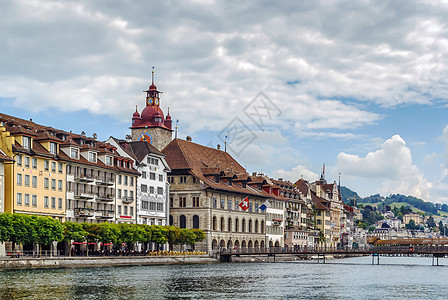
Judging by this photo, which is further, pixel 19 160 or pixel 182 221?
pixel 182 221

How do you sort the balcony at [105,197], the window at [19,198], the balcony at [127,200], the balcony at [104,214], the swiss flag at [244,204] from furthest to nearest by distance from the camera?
the swiss flag at [244,204], the balcony at [127,200], the balcony at [105,197], the balcony at [104,214], the window at [19,198]

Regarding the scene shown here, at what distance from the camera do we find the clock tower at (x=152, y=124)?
530 ft

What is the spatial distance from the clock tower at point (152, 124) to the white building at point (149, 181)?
2628 centimetres

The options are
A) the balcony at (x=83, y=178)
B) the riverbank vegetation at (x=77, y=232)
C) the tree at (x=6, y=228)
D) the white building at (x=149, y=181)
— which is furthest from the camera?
the white building at (x=149, y=181)

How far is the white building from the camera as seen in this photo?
125938mm

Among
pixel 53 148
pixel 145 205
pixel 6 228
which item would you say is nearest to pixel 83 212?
pixel 53 148

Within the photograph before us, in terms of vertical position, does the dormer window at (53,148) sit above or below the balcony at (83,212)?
above

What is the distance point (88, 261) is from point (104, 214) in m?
21.3

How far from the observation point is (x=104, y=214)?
113 metres

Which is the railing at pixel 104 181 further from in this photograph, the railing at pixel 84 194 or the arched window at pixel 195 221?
the arched window at pixel 195 221

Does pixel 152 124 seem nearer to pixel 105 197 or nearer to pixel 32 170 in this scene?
pixel 105 197

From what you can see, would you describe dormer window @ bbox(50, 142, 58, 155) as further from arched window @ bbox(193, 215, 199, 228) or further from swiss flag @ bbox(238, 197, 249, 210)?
swiss flag @ bbox(238, 197, 249, 210)

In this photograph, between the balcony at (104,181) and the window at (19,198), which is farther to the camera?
the balcony at (104,181)

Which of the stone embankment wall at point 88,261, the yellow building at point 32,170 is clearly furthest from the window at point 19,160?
the stone embankment wall at point 88,261
